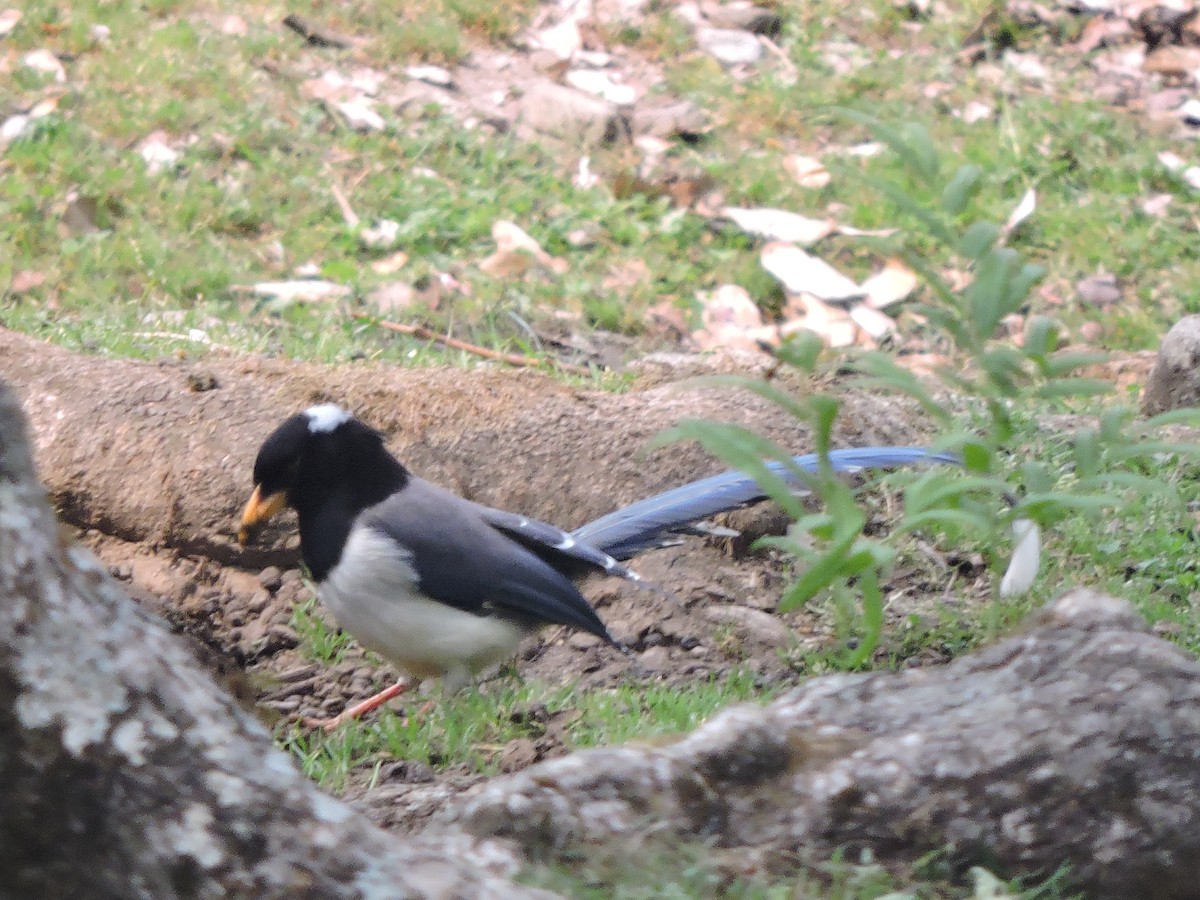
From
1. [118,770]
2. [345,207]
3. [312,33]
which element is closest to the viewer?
[118,770]

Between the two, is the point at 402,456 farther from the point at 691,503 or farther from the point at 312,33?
the point at 312,33

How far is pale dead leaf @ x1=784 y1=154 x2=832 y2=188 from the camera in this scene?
7016mm

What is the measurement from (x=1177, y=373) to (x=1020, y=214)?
233cm

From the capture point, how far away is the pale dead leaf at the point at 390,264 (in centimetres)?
607

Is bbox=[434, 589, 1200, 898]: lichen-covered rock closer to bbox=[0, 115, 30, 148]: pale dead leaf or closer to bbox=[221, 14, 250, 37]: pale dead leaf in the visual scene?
bbox=[0, 115, 30, 148]: pale dead leaf

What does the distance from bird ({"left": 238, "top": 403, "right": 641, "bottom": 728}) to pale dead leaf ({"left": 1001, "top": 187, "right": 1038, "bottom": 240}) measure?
3614 mm

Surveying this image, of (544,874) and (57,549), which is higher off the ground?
(57,549)

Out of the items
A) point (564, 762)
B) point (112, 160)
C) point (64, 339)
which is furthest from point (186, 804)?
point (112, 160)

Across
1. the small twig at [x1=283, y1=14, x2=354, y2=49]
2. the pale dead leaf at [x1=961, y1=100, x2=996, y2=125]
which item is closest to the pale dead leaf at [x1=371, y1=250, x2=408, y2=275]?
the small twig at [x1=283, y1=14, x2=354, y2=49]

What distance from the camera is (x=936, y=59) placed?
26.3ft

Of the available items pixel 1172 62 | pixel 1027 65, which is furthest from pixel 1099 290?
pixel 1172 62

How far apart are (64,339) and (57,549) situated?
11.8 feet

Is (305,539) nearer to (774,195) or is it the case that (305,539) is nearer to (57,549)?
(57,549)

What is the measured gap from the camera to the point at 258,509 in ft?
12.3
